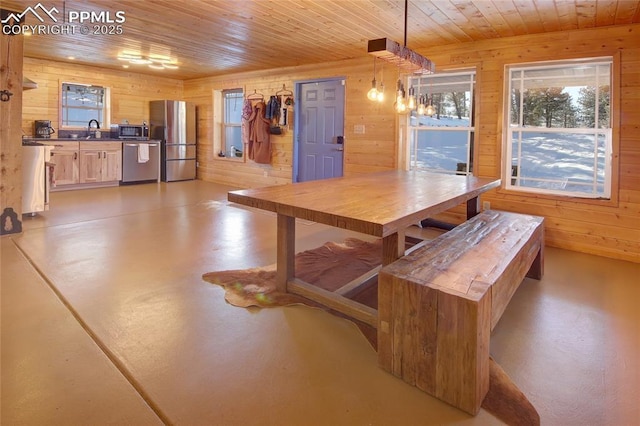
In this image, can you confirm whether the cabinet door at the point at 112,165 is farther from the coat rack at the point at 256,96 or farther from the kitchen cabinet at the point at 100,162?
the coat rack at the point at 256,96

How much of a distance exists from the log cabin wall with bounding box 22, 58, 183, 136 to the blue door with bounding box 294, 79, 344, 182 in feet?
11.7

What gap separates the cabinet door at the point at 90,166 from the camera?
7184 mm

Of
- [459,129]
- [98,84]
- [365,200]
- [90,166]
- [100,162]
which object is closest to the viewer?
[365,200]

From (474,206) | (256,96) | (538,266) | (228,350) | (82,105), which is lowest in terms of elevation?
(228,350)

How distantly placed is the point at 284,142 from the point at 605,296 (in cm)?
526

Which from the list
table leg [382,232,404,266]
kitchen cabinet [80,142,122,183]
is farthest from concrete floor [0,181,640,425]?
kitchen cabinet [80,142,122,183]

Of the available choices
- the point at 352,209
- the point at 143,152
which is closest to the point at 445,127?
the point at 352,209

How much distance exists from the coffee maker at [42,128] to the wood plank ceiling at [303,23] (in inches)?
51.7

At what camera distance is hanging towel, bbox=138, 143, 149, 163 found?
7887 millimetres

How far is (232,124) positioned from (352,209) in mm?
6685

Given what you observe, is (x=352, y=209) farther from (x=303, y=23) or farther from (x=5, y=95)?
(x=5, y=95)

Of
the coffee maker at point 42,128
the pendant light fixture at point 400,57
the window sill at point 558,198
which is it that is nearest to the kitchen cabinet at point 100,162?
the coffee maker at point 42,128

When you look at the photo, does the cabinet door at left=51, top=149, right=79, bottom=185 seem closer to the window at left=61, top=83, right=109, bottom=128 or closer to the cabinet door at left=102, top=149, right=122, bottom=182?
the cabinet door at left=102, top=149, right=122, bottom=182

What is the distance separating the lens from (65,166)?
6.95m
